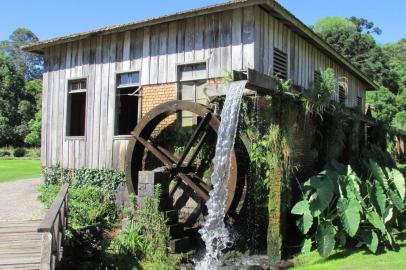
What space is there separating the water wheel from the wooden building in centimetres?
68

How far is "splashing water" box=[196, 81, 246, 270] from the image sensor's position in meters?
7.63

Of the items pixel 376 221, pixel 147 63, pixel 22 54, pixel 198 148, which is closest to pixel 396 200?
pixel 376 221

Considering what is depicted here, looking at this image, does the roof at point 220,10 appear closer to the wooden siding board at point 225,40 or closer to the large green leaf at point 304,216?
the wooden siding board at point 225,40

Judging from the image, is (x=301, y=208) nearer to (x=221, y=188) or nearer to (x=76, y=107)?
(x=221, y=188)

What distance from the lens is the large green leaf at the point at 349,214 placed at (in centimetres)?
689

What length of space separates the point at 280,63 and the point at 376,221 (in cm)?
421

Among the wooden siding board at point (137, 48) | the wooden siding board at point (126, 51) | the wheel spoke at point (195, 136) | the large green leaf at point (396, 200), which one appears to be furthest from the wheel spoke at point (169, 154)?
the large green leaf at point (396, 200)

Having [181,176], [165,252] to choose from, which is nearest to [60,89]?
[181,176]

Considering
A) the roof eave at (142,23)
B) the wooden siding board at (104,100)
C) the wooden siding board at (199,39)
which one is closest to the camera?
the roof eave at (142,23)

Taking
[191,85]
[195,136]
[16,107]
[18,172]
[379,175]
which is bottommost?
[18,172]

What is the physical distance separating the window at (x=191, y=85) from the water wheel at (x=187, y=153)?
0.56 ft

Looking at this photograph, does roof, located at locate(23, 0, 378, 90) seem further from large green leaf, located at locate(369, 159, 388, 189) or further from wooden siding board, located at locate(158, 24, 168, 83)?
large green leaf, located at locate(369, 159, 388, 189)

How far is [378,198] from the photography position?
739 centimetres

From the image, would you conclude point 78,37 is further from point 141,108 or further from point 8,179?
point 8,179
